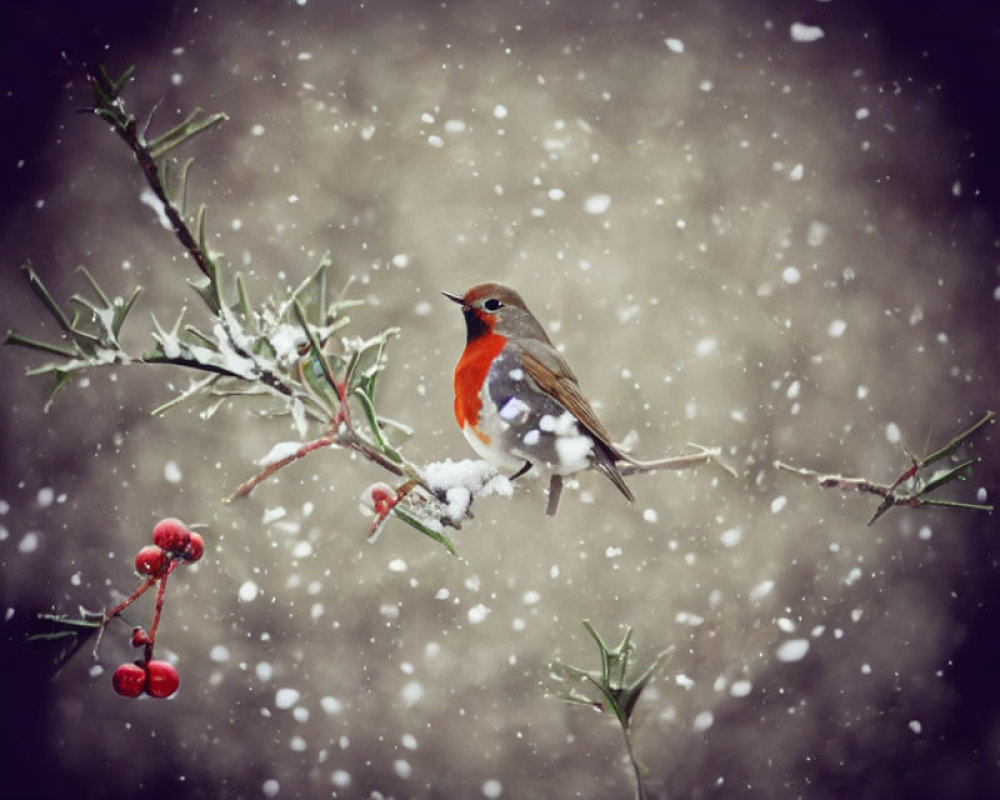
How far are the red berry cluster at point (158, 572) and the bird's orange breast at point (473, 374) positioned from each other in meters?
0.17

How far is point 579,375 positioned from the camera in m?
0.70

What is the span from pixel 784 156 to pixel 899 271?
0.15 meters

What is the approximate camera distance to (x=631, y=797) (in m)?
0.71

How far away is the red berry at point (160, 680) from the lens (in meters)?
0.44

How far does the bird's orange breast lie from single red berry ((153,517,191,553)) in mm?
173

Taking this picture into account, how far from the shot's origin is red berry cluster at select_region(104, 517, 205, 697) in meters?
0.41

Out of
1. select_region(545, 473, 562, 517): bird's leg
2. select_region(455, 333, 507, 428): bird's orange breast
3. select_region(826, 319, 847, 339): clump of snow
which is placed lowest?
select_region(826, 319, 847, 339): clump of snow

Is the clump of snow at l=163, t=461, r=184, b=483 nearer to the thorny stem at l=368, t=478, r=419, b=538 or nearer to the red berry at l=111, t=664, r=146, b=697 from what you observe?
the red berry at l=111, t=664, r=146, b=697

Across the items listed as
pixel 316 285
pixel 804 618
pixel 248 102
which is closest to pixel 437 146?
pixel 248 102

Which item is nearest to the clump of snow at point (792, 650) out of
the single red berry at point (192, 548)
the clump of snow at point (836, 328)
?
the clump of snow at point (836, 328)

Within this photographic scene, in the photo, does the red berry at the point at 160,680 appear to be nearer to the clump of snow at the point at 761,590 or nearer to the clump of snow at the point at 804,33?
the clump of snow at the point at 761,590

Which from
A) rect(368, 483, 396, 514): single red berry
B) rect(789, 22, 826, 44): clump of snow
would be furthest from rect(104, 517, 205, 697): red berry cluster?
rect(789, 22, 826, 44): clump of snow

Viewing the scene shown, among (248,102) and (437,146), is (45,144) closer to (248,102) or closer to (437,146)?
(248,102)

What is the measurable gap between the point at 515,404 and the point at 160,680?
273 millimetres
